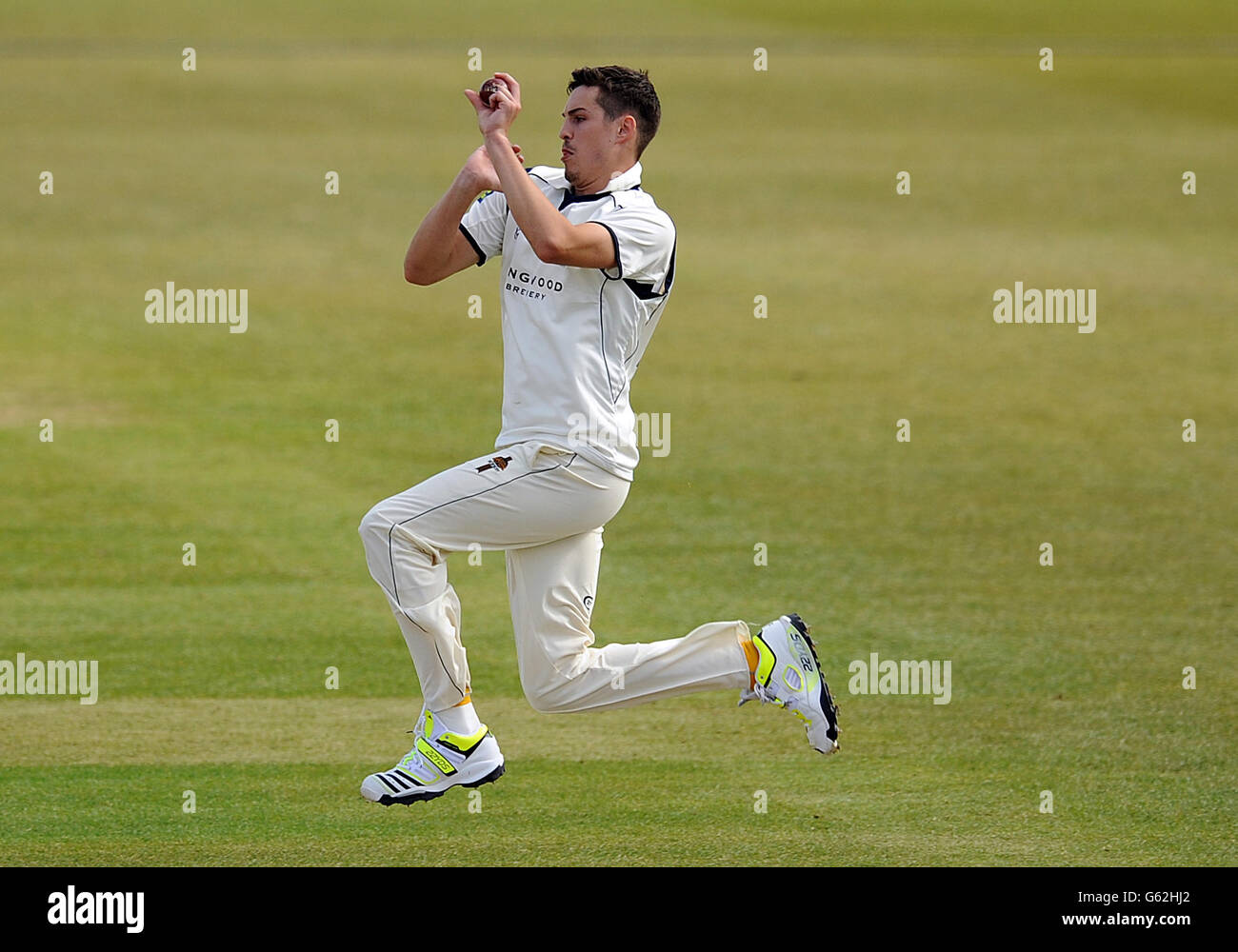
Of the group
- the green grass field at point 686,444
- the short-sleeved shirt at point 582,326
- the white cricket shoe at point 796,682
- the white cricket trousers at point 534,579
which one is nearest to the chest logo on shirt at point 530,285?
the short-sleeved shirt at point 582,326

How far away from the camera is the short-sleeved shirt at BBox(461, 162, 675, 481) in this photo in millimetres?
6988

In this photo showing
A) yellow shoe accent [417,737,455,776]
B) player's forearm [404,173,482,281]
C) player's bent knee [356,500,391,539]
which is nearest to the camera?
player's bent knee [356,500,391,539]

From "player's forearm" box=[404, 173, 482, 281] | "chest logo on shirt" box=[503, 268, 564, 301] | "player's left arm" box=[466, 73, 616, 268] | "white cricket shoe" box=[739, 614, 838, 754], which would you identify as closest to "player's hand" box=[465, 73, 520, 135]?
"player's left arm" box=[466, 73, 616, 268]

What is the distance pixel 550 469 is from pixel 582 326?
585 mm

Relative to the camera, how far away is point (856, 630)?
11.7 m

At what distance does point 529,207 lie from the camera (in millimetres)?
6570

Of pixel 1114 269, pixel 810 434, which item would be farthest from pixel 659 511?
pixel 1114 269

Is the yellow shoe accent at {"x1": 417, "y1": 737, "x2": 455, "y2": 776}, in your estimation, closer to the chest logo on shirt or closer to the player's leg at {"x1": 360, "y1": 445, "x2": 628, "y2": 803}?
the player's leg at {"x1": 360, "y1": 445, "x2": 628, "y2": 803}

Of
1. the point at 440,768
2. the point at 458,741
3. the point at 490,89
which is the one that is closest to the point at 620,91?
the point at 490,89

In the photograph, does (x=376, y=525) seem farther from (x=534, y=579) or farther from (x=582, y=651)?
(x=582, y=651)

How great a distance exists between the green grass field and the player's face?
116 inches

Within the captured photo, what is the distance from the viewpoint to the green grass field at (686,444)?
863cm

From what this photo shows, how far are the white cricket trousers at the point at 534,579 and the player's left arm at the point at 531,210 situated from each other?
0.83 meters

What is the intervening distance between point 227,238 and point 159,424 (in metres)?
7.63
